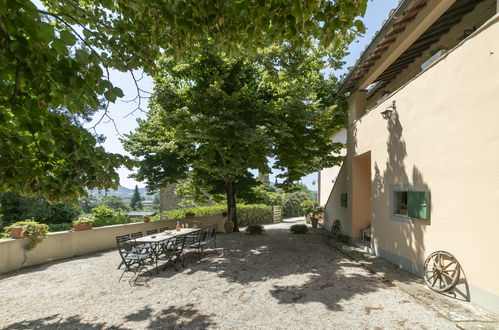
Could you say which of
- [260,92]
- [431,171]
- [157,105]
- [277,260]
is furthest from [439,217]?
[157,105]

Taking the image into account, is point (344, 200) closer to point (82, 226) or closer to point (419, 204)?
point (419, 204)

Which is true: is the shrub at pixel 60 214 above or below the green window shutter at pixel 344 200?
below

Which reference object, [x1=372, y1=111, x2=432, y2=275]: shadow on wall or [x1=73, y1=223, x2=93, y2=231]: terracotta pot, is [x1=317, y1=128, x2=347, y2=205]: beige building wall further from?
[x1=73, y1=223, x2=93, y2=231]: terracotta pot

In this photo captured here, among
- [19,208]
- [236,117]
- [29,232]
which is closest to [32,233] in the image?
[29,232]

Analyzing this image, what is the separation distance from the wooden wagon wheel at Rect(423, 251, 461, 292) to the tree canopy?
16.7 ft

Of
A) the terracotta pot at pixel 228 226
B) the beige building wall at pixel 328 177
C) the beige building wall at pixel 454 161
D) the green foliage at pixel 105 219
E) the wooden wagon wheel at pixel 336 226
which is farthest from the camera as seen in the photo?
the beige building wall at pixel 328 177

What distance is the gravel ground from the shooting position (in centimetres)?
433

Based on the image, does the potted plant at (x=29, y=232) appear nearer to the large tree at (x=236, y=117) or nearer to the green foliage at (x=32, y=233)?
the green foliage at (x=32, y=233)

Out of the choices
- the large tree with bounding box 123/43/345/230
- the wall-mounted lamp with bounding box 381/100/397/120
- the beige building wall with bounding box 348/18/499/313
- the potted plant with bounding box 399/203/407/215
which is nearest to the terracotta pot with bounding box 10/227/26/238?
the large tree with bounding box 123/43/345/230

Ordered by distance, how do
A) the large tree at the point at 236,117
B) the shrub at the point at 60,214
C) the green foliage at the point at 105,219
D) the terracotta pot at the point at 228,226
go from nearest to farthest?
1. the large tree at the point at 236,117
2. the green foliage at the point at 105,219
3. the terracotta pot at the point at 228,226
4. the shrub at the point at 60,214

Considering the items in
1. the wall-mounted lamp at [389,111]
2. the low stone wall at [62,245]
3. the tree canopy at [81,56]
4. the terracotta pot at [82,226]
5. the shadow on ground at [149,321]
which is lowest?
the shadow on ground at [149,321]

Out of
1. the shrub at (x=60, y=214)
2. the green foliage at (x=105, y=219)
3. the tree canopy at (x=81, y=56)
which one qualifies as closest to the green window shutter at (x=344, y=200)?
the tree canopy at (x=81, y=56)

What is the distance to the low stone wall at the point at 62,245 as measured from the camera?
767cm

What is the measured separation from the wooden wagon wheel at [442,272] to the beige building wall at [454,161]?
158 mm
